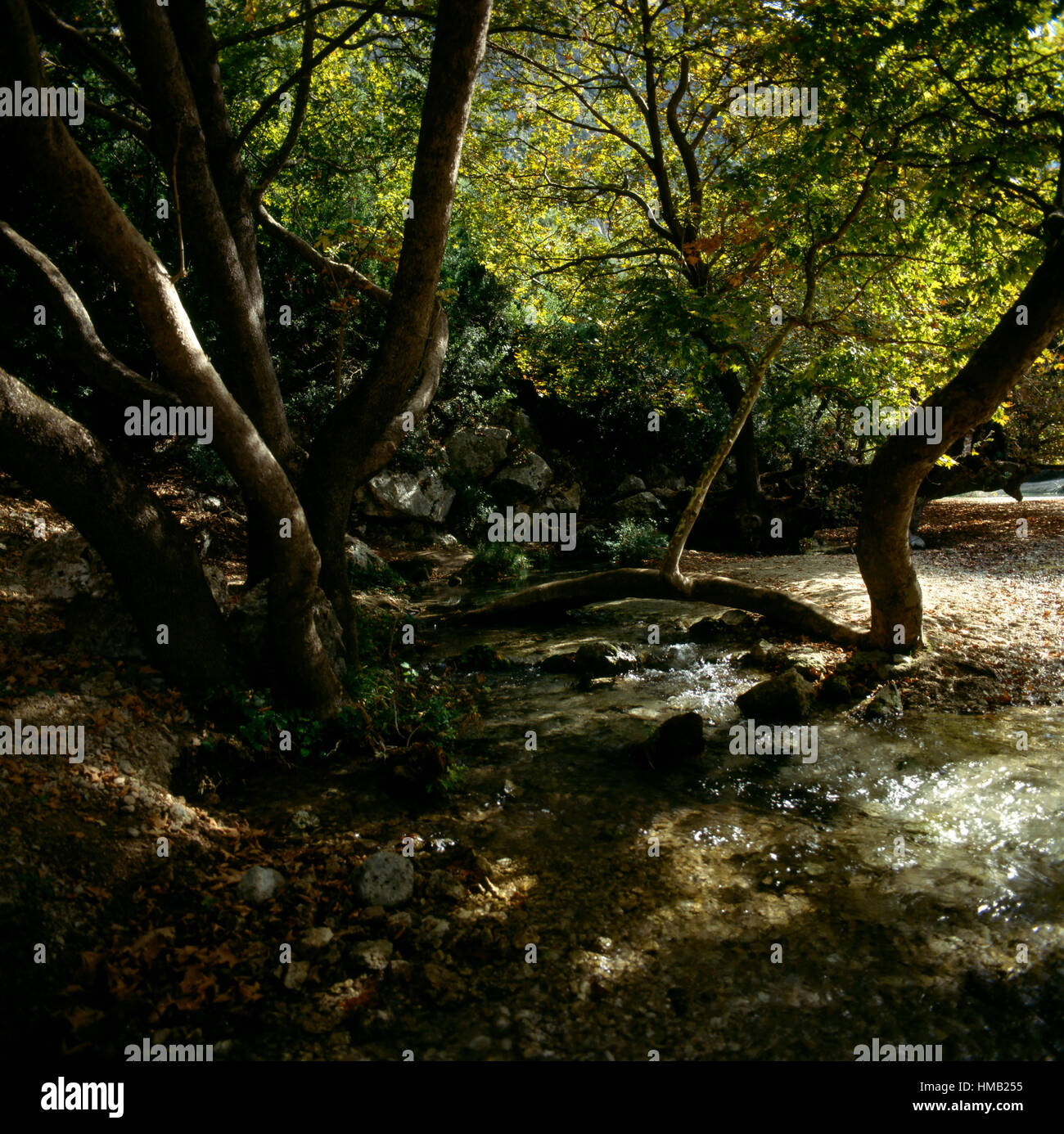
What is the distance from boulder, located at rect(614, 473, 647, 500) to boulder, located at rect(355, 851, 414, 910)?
1588cm

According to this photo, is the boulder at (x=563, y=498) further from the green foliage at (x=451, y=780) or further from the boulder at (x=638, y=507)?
the green foliage at (x=451, y=780)

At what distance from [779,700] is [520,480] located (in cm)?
1303

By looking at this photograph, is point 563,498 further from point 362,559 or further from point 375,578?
point 375,578

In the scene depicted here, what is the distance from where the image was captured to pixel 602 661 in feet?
26.8

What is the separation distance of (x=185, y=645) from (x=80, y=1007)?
272 cm

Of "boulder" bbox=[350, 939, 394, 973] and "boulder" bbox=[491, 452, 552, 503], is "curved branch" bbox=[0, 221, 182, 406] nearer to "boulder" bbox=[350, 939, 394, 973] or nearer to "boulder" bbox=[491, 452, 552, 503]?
"boulder" bbox=[350, 939, 394, 973]

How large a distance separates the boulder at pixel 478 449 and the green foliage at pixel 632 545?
420 centimetres

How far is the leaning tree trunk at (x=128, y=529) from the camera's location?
4391 mm

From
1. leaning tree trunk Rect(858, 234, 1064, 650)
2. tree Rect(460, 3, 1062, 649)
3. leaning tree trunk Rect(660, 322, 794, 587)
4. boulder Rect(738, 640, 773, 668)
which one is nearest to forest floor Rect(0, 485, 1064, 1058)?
leaning tree trunk Rect(660, 322, 794, 587)

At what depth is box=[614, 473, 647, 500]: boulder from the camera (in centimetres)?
1936

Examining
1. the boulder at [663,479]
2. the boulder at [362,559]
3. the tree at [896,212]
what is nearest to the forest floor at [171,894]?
the tree at [896,212]

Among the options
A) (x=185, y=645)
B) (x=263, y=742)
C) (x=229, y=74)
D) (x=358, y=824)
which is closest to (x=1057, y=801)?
(x=358, y=824)

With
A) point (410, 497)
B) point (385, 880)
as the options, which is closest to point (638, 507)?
point (410, 497)

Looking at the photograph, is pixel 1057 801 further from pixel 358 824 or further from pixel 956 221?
pixel 956 221
